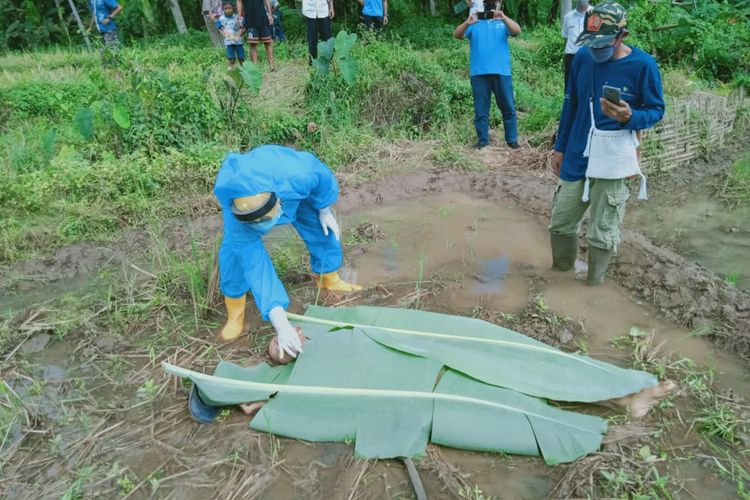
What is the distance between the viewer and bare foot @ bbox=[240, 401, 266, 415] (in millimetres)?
2771

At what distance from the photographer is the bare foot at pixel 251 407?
2.77m

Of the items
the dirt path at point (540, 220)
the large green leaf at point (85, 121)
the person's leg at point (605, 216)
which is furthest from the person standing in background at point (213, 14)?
the person's leg at point (605, 216)

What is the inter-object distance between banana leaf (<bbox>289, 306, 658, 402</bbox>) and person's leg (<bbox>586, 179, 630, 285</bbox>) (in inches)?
38.9

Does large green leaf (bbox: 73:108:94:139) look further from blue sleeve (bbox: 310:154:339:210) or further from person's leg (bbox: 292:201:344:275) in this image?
blue sleeve (bbox: 310:154:339:210)

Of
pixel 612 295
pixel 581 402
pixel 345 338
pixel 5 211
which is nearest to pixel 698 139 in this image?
pixel 612 295

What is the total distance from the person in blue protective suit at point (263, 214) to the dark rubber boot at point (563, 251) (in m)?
1.68

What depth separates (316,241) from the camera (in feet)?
12.4

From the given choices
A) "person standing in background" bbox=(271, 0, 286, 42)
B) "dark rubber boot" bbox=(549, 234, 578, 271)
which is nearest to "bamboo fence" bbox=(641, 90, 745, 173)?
"dark rubber boot" bbox=(549, 234, 578, 271)

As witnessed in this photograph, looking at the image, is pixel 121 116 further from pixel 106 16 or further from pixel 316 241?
pixel 106 16

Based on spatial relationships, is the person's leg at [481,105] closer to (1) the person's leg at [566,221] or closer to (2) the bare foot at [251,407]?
(1) the person's leg at [566,221]

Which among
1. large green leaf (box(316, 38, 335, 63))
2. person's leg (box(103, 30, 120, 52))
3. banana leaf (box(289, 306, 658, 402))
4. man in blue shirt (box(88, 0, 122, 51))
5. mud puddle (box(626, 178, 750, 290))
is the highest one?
man in blue shirt (box(88, 0, 122, 51))

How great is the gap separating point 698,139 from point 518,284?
152 inches

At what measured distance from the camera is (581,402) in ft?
8.78

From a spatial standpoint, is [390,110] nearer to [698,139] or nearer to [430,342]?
[698,139]
